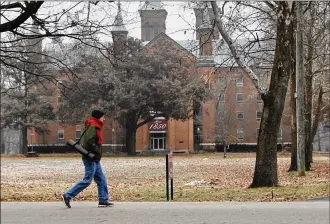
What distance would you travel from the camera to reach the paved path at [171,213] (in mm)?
6754

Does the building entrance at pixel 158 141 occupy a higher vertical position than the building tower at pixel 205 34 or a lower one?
lower

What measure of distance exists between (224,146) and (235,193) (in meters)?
8.63

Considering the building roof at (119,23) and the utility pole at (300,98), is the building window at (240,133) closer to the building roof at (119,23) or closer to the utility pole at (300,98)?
the utility pole at (300,98)

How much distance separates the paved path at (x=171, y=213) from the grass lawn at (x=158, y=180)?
4.63ft

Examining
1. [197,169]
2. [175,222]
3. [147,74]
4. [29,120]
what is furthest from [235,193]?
[29,120]

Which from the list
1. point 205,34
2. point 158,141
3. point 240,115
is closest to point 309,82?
point 240,115

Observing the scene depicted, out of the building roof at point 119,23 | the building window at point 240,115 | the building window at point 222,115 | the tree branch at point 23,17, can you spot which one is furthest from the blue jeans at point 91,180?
the building window at point 222,115

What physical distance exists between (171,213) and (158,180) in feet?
28.3

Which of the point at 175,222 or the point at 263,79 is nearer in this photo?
the point at 175,222

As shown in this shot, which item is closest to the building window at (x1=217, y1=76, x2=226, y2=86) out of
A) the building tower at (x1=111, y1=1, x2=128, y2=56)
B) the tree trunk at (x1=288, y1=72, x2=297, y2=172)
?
the tree trunk at (x1=288, y1=72, x2=297, y2=172)

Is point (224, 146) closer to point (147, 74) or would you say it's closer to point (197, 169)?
point (197, 169)

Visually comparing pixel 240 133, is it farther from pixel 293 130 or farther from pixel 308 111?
pixel 308 111

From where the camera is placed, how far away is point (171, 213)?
24.2 feet

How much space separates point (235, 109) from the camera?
1836 centimetres
